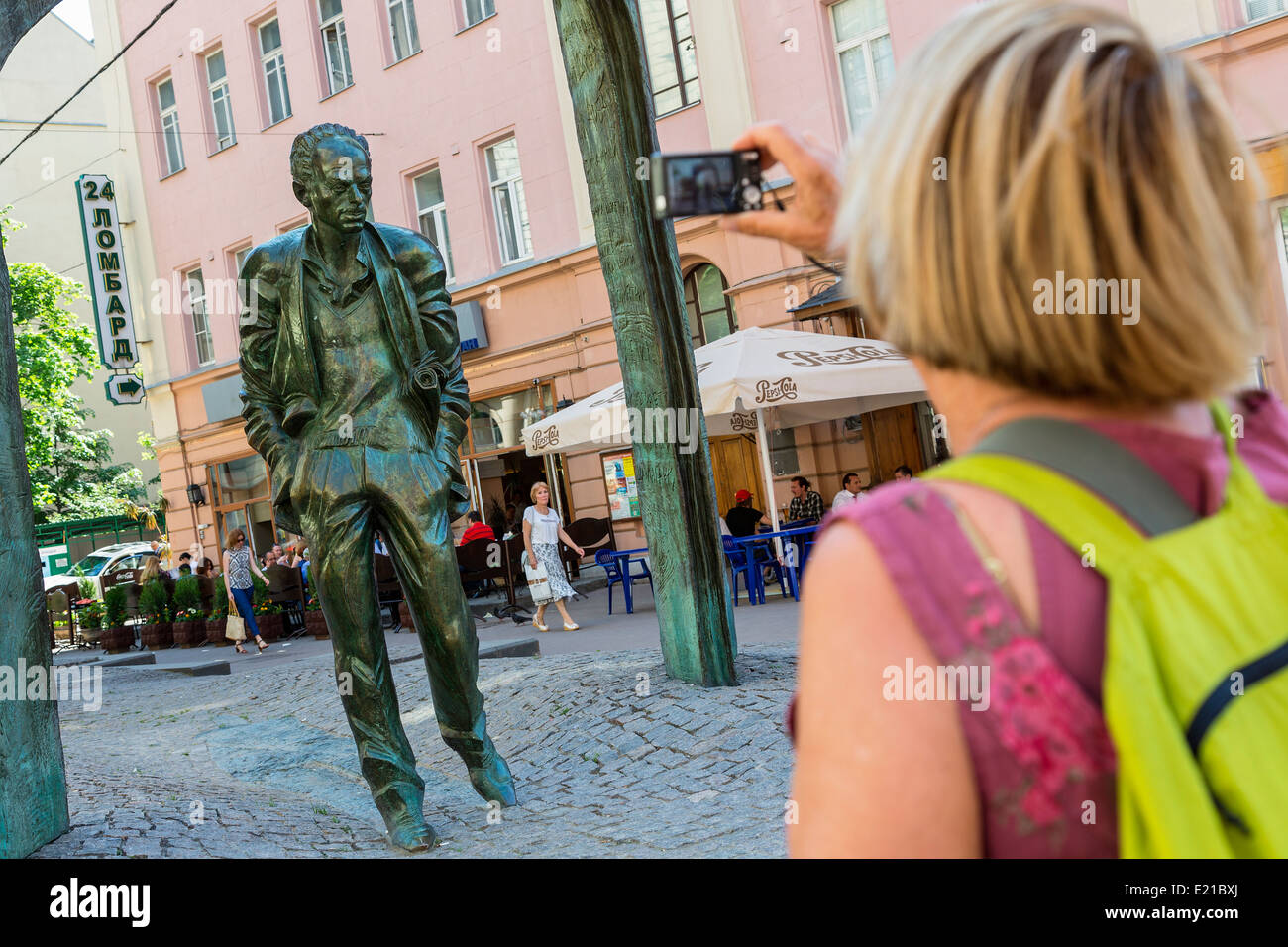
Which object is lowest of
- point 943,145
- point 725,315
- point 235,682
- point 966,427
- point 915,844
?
point 235,682

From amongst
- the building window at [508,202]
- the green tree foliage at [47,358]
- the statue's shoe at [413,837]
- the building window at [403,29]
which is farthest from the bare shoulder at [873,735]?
the green tree foliage at [47,358]

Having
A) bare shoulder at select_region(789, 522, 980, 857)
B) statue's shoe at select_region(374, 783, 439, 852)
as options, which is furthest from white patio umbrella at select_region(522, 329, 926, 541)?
bare shoulder at select_region(789, 522, 980, 857)

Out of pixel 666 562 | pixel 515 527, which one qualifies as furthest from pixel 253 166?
pixel 666 562

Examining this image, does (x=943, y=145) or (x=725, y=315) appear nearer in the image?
(x=943, y=145)

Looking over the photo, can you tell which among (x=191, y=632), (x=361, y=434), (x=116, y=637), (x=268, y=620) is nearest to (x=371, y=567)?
(x=361, y=434)

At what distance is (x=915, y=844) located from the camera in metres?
0.87

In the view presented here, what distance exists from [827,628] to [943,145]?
39 centimetres

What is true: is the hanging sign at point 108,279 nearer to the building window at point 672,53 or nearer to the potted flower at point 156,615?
the potted flower at point 156,615

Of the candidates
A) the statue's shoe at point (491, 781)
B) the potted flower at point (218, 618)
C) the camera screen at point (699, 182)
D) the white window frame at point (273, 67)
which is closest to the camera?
the camera screen at point (699, 182)

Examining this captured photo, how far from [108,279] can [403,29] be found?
7942mm

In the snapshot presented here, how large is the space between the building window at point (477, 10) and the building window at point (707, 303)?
575cm

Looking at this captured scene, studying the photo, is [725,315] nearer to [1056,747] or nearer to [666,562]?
[666,562]

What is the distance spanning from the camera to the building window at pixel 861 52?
1678 centimetres
